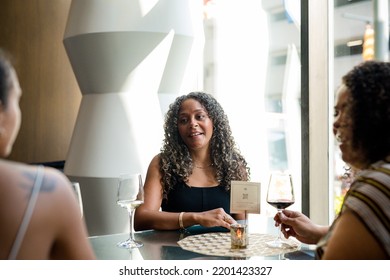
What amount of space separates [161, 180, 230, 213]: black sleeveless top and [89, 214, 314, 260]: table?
25 cm

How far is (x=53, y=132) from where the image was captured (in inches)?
97.3

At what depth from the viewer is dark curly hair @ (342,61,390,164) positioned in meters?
0.68

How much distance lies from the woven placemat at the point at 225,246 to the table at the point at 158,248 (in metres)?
0.02

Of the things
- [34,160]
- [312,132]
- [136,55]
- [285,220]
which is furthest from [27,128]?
[285,220]

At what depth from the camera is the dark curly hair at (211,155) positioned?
158 cm

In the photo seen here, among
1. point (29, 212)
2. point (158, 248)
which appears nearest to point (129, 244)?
point (158, 248)

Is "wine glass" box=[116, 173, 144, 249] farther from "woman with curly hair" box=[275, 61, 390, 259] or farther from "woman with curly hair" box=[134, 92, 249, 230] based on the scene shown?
"woman with curly hair" box=[275, 61, 390, 259]

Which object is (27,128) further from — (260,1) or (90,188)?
(260,1)

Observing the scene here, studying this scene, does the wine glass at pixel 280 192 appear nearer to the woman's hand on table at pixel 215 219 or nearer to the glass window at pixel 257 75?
the woman's hand on table at pixel 215 219

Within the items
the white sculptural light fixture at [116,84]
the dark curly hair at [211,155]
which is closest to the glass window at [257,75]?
the white sculptural light fixture at [116,84]

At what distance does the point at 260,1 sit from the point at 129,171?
4.98 feet

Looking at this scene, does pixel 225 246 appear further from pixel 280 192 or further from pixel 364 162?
pixel 364 162

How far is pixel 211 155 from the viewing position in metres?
1.68

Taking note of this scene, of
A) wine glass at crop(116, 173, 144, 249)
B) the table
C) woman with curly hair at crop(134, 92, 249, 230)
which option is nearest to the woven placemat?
the table
